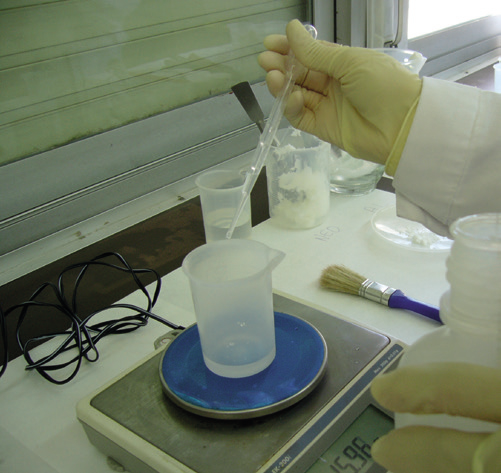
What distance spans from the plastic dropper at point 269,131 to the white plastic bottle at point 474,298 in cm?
52

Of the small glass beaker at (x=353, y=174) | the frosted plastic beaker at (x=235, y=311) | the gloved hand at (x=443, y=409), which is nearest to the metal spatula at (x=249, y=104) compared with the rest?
the small glass beaker at (x=353, y=174)

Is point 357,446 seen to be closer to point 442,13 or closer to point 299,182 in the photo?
point 299,182

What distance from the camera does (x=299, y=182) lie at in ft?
3.80

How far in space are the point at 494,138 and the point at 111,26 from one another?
2.84ft

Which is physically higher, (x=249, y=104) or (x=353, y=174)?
(x=249, y=104)

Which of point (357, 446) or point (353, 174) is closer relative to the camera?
point (357, 446)

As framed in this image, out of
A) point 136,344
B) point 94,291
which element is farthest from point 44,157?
point 136,344

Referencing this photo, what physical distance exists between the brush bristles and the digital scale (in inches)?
8.7

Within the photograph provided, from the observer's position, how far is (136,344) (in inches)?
35.1

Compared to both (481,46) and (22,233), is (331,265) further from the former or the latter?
(481,46)

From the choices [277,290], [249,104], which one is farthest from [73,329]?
[249,104]

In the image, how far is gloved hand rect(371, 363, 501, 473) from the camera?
1.33 feet

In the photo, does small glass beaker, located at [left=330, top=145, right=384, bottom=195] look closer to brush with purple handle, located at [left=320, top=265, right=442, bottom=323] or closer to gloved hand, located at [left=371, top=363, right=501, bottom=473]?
brush with purple handle, located at [left=320, top=265, right=442, bottom=323]

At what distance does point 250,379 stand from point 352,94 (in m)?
0.53
